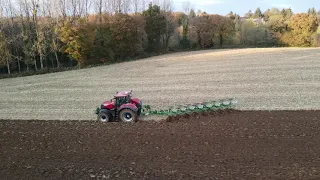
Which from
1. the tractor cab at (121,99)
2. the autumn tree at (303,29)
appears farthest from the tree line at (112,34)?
the tractor cab at (121,99)

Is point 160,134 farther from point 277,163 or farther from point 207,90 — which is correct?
point 207,90

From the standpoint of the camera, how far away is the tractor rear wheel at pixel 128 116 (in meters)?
17.9

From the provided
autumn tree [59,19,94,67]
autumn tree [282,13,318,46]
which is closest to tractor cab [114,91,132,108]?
autumn tree [59,19,94,67]

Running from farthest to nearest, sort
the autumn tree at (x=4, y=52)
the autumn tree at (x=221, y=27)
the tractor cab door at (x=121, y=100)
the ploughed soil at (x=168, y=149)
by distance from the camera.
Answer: the autumn tree at (x=221, y=27)
the autumn tree at (x=4, y=52)
the tractor cab door at (x=121, y=100)
the ploughed soil at (x=168, y=149)

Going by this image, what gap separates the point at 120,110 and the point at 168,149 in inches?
249

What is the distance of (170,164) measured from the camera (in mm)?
10883

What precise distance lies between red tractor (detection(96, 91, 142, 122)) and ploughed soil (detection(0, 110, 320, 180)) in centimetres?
98

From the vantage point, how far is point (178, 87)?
1143 inches

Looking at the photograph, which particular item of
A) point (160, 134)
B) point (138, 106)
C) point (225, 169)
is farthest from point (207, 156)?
point (138, 106)

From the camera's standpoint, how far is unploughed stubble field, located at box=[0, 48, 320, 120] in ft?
74.4

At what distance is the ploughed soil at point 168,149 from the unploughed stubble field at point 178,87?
518 centimetres

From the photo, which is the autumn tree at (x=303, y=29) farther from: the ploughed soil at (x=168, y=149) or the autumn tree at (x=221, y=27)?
the ploughed soil at (x=168, y=149)

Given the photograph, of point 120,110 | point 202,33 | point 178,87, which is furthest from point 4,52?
point 202,33

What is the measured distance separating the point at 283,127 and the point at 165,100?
34.8 ft
